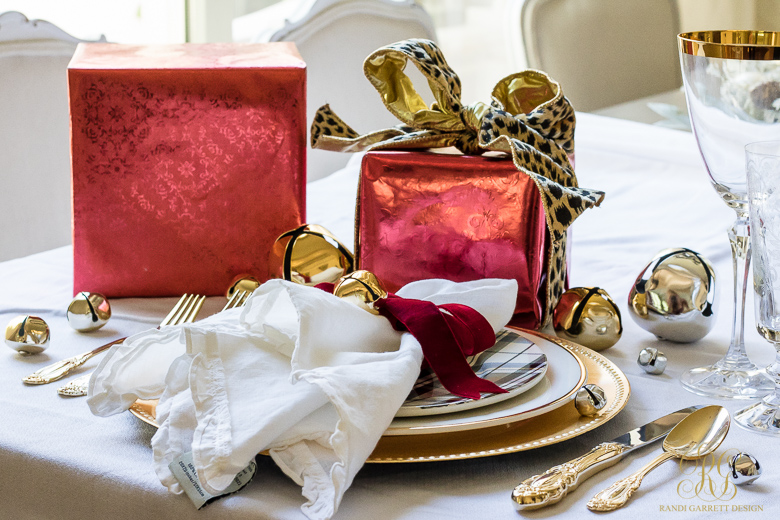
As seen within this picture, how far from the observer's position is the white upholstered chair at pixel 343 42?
1796mm

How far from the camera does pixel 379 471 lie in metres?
0.45

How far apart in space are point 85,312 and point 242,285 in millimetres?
132

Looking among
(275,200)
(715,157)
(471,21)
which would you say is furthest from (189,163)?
(471,21)

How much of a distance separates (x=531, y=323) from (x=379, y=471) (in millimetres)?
280

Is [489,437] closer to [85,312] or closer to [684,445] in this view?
[684,445]

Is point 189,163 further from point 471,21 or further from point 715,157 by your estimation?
point 471,21

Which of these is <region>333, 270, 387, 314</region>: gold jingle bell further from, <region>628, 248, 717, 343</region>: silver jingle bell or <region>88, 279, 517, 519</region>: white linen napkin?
<region>628, 248, 717, 343</region>: silver jingle bell

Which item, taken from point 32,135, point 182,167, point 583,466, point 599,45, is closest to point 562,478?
point 583,466

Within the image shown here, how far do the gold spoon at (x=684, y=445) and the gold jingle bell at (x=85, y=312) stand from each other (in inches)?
17.3

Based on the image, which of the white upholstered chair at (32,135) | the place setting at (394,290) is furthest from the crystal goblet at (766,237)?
the white upholstered chair at (32,135)

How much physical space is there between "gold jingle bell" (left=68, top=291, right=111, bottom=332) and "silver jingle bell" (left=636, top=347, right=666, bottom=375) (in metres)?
0.44

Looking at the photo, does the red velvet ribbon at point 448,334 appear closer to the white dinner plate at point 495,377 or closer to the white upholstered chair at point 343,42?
the white dinner plate at point 495,377

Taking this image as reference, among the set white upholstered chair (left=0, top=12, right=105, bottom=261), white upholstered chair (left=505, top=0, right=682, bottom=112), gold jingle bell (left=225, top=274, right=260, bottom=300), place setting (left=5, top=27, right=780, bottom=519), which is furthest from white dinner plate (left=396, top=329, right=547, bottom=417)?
white upholstered chair (left=505, top=0, right=682, bottom=112)

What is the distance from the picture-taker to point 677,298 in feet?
2.15
